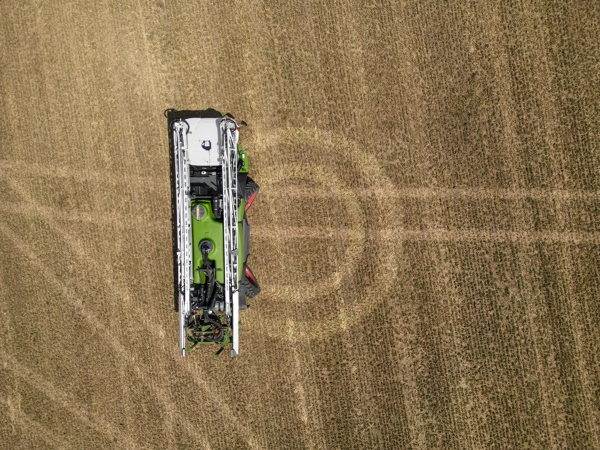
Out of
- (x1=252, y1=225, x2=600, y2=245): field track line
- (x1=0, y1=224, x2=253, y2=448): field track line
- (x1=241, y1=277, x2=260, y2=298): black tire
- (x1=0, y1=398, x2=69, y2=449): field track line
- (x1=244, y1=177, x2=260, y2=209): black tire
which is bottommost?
(x1=0, y1=398, x2=69, y2=449): field track line

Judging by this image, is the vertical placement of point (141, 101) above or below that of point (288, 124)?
above

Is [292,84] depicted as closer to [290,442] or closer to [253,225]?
[253,225]

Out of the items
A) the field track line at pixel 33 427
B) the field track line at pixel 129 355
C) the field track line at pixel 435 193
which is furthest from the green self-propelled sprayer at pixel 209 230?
the field track line at pixel 33 427

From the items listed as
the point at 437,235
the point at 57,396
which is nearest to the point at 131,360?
the point at 57,396

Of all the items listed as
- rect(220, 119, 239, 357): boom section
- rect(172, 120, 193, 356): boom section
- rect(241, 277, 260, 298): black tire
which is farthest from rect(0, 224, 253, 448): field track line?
rect(241, 277, 260, 298): black tire

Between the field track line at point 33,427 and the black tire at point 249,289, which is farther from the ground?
the black tire at point 249,289

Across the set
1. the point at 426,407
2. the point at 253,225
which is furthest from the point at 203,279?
the point at 426,407

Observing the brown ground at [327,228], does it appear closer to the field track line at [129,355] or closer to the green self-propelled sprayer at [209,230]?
the field track line at [129,355]

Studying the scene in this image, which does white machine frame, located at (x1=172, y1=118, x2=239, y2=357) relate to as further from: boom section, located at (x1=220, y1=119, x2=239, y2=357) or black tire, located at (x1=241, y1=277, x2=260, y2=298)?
black tire, located at (x1=241, y1=277, x2=260, y2=298)
